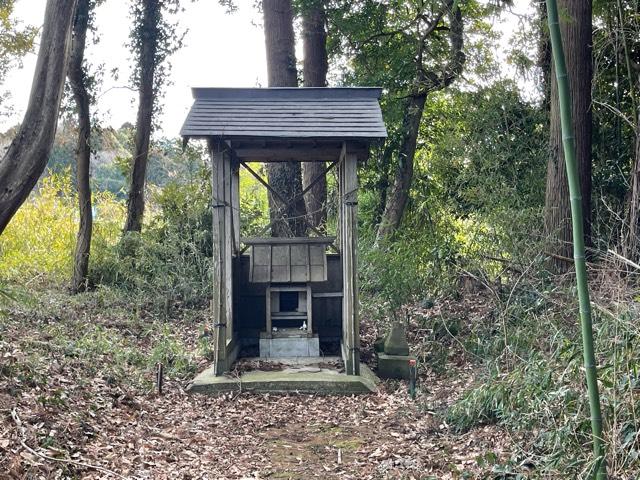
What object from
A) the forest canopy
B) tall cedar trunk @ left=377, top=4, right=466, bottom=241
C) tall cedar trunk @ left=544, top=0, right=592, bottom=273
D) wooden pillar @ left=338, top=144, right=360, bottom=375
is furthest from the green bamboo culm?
tall cedar trunk @ left=377, top=4, right=466, bottom=241

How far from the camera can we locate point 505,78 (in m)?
11.1

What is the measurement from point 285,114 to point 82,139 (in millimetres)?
5807

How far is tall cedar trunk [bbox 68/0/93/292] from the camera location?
1151 cm

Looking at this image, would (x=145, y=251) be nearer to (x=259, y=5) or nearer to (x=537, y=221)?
(x=259, y=5)

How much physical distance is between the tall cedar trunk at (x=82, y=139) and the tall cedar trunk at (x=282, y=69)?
10.7 ft

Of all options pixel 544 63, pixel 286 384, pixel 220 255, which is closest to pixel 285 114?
pixel 220 255

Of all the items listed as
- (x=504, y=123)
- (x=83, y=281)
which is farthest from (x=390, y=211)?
(x=83, y=281)

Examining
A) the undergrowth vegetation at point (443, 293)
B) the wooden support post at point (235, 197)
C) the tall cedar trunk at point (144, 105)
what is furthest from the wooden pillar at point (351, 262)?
the tall cedar trunk at point (144, 105)

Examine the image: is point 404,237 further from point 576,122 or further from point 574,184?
point 574,184

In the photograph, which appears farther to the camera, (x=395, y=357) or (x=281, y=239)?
(x=281, y=239)

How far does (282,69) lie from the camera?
11.2 metres

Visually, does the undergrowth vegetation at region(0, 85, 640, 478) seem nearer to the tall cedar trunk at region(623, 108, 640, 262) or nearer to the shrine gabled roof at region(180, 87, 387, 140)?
the tall cedar trunk at region(623, 108, 640, 262)

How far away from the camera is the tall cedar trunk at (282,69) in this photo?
10.6 m

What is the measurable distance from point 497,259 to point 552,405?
369 centimetres
